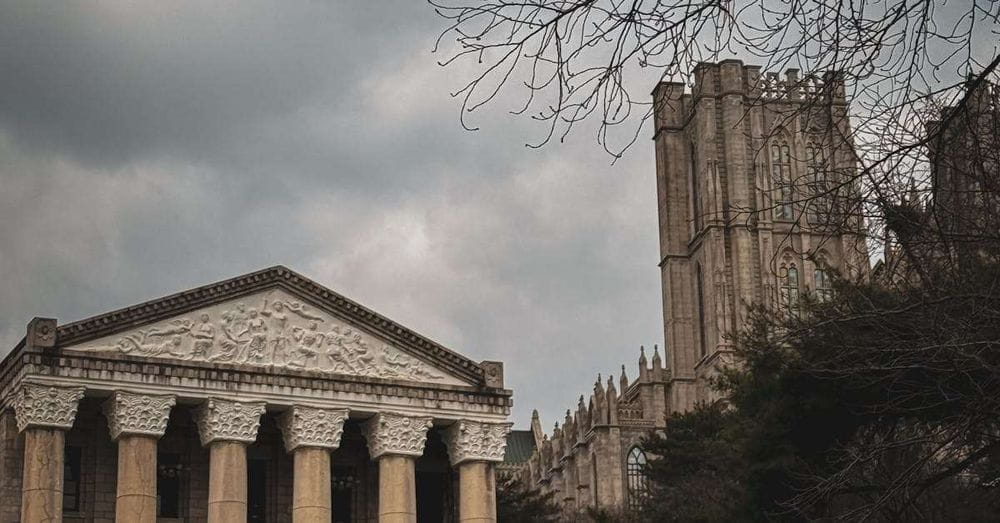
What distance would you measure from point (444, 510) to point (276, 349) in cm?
805

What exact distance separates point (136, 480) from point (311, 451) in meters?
5.17

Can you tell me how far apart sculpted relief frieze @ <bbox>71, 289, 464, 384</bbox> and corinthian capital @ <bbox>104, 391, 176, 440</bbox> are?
1.32 meters

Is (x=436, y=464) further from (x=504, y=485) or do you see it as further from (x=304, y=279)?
(x=504, y=485)

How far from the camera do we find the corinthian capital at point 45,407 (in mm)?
40156

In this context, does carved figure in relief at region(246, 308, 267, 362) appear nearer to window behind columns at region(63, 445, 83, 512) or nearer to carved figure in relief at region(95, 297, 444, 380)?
carved figure in relief at region(95, 297, 444, 380)

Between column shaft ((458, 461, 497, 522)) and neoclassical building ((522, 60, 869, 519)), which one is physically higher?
neoclassical building ((522, 60, 869, 519))

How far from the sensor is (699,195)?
99375mm

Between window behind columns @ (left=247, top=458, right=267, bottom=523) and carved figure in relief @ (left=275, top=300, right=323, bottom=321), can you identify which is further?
window behind columns @ (left=247, top=458, right=267, bottom=523)

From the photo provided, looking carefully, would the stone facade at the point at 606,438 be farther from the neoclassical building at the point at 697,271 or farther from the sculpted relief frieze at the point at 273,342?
the sculpted relief frieze at the point at 273,342

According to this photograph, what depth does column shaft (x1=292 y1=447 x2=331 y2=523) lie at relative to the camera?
138 ft

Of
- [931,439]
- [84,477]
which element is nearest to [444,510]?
[84,477]

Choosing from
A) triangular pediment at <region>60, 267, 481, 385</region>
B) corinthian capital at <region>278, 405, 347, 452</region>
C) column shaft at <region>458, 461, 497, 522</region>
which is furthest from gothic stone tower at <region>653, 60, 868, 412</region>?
corinthian capital at <region>278, 405, 347, 452</region>

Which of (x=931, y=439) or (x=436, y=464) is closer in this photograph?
(x=931, y=439)

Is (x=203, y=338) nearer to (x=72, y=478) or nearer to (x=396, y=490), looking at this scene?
(x=72, y=478)
